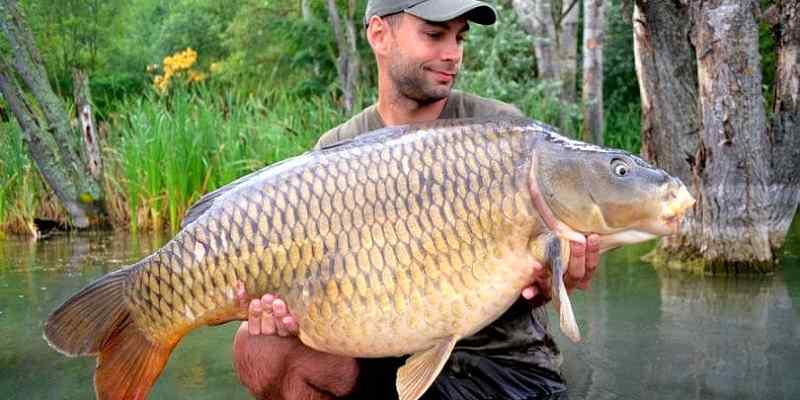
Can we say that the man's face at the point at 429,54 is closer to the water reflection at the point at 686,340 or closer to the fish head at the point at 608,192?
the fish head at the point at 608,192

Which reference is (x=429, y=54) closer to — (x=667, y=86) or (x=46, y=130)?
(x=667, y=86)

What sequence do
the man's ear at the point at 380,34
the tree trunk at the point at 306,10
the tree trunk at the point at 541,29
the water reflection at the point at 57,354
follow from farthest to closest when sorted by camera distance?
the tree trunk at the point at 306,10 < the tree trunk at the point at 541,29 < the water reflection at the point at 57,354 < the man's ear at the point at 380,34

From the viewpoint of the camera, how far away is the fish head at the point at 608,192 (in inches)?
74.6

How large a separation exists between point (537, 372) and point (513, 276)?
87 cm

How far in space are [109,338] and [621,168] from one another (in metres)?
A: 1.13

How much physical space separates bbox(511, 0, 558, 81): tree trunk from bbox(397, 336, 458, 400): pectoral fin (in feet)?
25.9

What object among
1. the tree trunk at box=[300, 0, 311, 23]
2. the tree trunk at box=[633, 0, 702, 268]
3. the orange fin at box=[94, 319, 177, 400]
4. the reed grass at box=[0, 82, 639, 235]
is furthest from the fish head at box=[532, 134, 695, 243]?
the tree trunk at box=[300, 0, 311, 23]

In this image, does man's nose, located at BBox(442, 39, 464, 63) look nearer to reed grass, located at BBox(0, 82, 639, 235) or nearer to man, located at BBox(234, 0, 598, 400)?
man, located at BBox(234, 0, 598, 400)

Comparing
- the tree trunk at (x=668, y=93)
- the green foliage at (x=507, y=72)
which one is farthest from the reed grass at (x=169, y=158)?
the tree trunk at (x=668, y=93)

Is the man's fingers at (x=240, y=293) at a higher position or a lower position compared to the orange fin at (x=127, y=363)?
higher

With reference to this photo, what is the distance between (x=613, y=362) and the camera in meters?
3.16

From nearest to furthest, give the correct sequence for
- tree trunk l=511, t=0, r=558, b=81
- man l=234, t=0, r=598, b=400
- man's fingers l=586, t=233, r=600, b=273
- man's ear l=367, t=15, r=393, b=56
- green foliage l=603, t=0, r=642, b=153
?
man's fingers l=586, t=233, r=600, b=273, man l=234, t=0, r=598, b=400, man's ear l=367, t=15, r=393, b=56, tree trunk l=511, t=0, r=558, b=81, green foliage l=603, t=0, r=642, b=153

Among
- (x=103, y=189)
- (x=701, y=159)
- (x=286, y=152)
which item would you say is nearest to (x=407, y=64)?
(x=701, y=159)

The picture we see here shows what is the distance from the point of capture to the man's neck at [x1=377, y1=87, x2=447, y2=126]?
267cm
